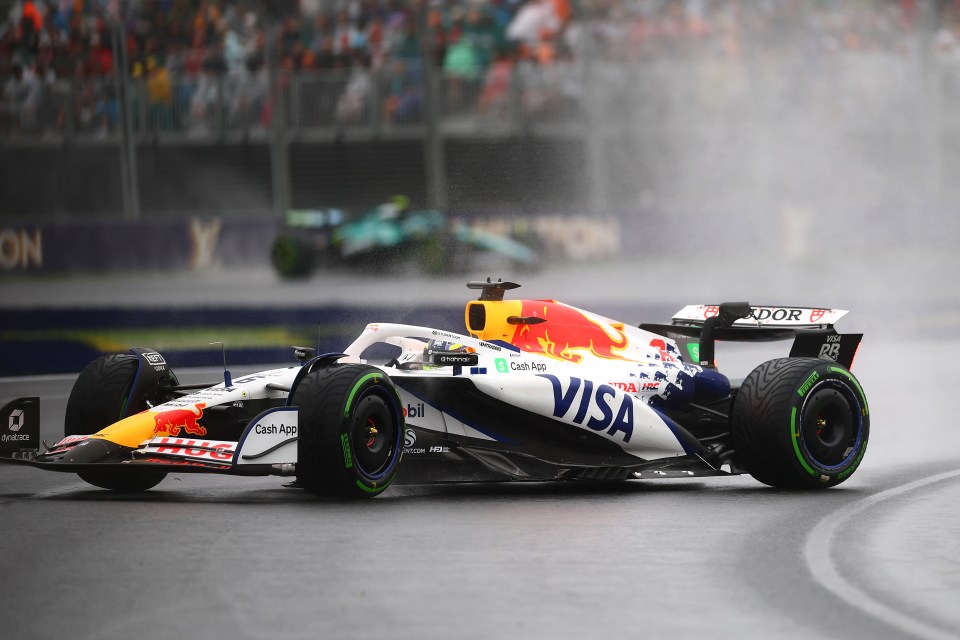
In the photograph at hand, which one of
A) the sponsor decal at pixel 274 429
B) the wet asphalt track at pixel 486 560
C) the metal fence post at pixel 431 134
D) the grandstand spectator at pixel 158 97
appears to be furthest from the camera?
the metal fence post at pixel 431 134

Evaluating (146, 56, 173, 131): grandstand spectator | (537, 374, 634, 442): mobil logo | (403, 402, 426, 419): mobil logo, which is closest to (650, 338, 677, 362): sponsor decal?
(537, 374, 634, 442): mobil logo

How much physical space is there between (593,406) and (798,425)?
1.04m

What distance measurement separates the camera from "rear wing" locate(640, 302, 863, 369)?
9.37 meters

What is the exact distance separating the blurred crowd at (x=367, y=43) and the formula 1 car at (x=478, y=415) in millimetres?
15288

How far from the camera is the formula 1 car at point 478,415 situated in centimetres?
770

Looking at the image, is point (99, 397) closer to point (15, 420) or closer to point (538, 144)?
point (15, 420)

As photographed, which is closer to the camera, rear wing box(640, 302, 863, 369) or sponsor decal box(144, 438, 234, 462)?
sponsor decal box(144, 438, 234, 462)

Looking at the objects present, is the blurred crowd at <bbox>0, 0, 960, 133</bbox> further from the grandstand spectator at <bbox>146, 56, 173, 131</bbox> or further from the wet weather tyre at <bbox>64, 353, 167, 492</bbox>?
the wet weather tyre at <bbox>64, 353, 167, 492</bbox>

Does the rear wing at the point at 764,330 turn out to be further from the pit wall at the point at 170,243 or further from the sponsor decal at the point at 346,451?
the pit wall at the point at 170,243

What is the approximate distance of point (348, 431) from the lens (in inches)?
298

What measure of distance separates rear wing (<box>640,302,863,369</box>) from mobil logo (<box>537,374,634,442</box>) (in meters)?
1.16

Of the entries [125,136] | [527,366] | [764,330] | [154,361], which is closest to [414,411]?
[527,366]

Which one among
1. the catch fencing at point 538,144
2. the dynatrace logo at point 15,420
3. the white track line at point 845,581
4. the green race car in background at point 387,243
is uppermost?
the catch fencing at point 538,144

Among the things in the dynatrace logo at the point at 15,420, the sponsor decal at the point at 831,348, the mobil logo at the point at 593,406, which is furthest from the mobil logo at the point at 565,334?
the dynatrace logo at the point at 15,420
